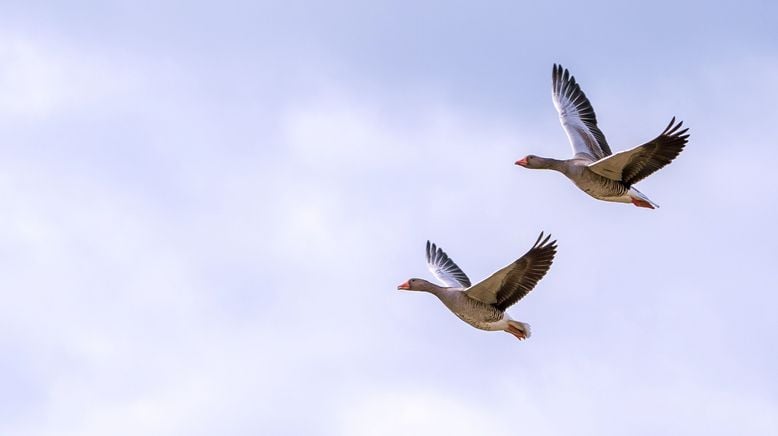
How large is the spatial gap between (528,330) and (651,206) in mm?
3856

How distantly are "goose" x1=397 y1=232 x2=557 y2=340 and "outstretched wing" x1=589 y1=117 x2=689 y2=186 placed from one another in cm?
280

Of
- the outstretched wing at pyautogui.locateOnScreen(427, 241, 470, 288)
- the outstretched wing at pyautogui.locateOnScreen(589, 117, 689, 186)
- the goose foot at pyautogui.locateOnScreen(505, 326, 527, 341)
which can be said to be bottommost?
the goose foot at pyautogui.locateOnScreen(505, 326, 527, 341)

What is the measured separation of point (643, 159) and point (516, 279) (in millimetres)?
3732

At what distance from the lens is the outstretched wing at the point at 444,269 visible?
33.0 m

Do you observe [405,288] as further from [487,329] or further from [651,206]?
[651,206]

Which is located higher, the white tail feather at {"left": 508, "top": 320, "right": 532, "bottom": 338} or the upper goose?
the upper goose

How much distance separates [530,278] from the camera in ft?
86.8

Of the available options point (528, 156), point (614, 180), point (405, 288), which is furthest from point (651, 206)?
point (405, 288)

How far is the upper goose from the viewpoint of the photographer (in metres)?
27.1

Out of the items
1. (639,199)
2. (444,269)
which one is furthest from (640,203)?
(444,269)

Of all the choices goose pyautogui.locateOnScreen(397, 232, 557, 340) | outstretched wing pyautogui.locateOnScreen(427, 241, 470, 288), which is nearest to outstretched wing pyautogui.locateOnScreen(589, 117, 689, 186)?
goose pyautogui.locateOnScreen(397, 232, 557, 340)

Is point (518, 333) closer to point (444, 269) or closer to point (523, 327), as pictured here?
point (523, 327)

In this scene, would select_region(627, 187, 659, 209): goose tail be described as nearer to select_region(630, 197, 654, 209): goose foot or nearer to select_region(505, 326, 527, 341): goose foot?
select_region(630, 197, 654, 209): goose foot

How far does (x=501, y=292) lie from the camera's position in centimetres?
2683
